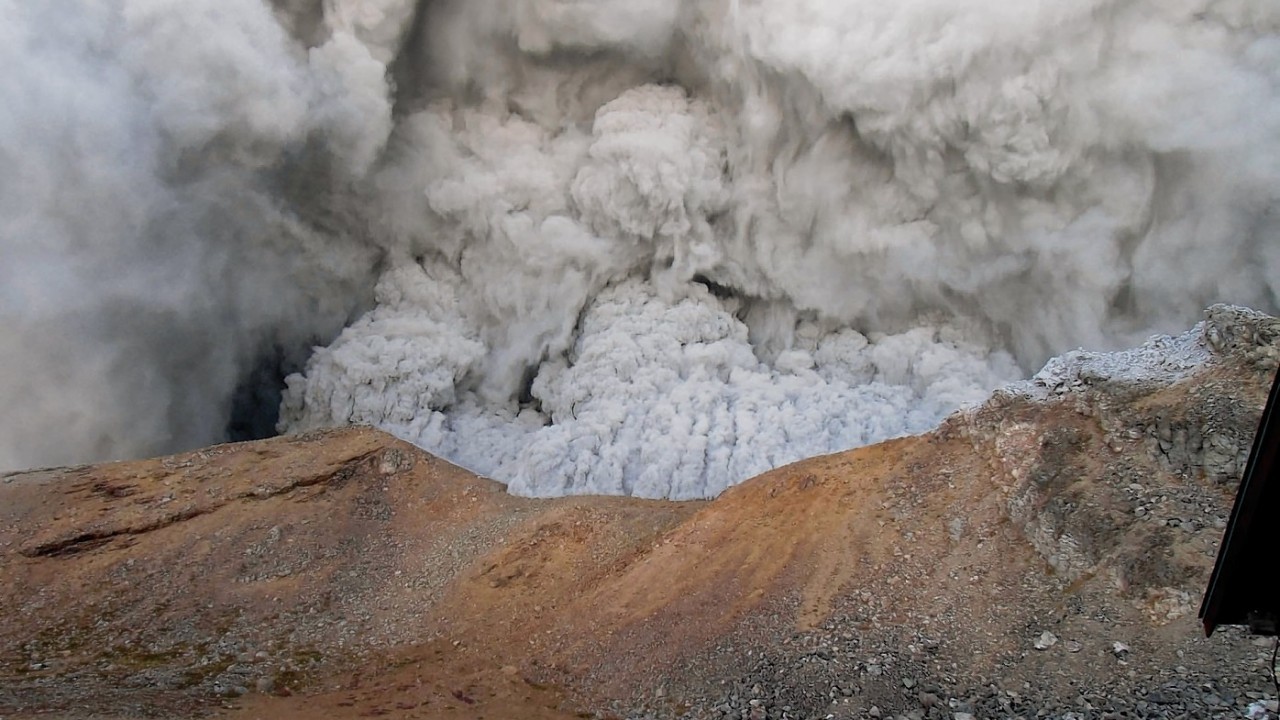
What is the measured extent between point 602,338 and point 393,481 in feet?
31.6

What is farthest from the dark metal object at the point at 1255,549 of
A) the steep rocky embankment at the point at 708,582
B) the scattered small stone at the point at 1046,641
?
the scattered small stone at the point at 1046,641

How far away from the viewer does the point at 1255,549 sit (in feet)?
19.5

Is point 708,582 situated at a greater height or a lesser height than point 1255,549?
lesser

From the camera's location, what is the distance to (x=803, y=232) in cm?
2995

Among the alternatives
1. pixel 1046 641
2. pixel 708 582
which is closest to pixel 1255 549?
pixel 1046 641

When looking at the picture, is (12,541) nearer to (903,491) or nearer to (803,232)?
(903,491)

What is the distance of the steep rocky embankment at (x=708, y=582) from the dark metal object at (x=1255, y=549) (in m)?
6.42

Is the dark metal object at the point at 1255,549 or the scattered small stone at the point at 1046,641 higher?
the dark metal object at the point at 1255,549

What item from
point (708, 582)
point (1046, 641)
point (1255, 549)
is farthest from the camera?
point (708, 582)

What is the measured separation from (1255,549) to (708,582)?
42.3ft

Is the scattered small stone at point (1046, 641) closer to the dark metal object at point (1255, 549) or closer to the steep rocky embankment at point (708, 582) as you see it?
the steep rocky embankment at point (708, 582)

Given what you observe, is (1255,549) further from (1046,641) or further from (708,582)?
(708,582)

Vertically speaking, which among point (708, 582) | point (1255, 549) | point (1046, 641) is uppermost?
point (1255, 549)

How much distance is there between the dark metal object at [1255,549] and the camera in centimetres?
559
